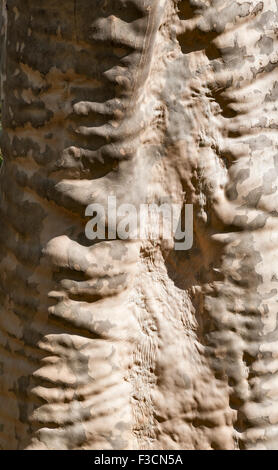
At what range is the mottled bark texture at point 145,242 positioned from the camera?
132cm

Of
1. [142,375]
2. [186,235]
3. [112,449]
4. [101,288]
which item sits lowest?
[112,449]

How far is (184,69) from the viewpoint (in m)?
1.37

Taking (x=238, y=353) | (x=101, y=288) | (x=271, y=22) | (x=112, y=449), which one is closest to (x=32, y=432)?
(x=112, y=449)

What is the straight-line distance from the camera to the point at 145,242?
1.41 m

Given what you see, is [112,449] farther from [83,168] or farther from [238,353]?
[83,168]

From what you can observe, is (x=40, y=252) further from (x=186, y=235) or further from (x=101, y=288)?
(x=186, y=235)

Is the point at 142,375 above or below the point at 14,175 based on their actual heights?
below

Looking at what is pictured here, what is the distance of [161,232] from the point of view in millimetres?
1422

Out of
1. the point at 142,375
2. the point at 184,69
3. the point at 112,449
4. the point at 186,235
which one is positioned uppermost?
the point at 184,69

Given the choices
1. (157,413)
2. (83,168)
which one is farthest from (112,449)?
(83,168)

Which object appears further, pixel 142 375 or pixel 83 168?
pixel 142 375

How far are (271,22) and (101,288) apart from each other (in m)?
0.55

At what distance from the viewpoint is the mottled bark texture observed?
1322 mm

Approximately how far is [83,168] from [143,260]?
0.69ft
